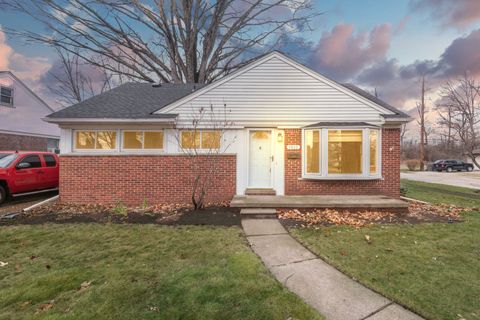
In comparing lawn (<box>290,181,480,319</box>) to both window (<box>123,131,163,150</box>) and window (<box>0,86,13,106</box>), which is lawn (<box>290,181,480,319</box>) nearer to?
window (<box>123,131,163,150</box>)

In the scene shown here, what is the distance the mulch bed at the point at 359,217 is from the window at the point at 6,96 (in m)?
22.6

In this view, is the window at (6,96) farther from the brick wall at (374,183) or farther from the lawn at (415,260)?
the lawn at (415,260)

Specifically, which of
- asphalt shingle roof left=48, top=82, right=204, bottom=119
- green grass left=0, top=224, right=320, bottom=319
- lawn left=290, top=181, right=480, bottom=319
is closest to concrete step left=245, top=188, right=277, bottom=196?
lawn left=290, top=181, right=480, bottom=319

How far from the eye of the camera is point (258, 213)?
6828mm

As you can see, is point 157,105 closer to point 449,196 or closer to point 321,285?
point 321,285

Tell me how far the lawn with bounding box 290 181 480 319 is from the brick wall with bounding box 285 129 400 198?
2.55m

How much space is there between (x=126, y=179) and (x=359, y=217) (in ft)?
25.2

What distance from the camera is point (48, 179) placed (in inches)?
393

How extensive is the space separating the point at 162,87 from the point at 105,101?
3076 millimetres

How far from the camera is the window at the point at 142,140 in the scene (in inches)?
344

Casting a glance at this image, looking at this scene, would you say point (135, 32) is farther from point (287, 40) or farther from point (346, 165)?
point (346, 165)

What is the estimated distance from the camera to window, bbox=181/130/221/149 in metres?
8.74

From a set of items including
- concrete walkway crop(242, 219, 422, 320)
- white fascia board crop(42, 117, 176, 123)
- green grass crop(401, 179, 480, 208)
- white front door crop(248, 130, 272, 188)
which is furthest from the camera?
green grass crop(401, 179, 480, 208)

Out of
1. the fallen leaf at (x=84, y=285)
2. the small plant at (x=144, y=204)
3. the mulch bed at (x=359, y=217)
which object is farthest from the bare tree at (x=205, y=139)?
the fallen leaf at (x=84, y=285)
